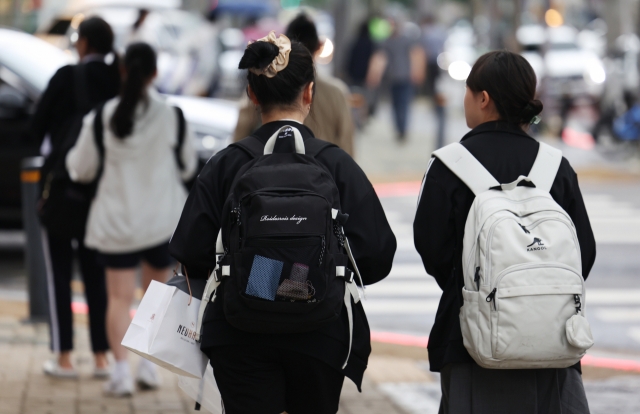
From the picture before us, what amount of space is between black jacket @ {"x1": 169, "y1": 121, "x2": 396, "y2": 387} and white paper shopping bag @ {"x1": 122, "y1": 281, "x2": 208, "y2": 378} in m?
0.16

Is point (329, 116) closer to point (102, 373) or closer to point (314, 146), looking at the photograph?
point (102, 373)

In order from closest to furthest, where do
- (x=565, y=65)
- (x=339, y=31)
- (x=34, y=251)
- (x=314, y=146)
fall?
(x=314, y=146), (x=34, y=251), (x=339, y=31), (x=565, y=65)

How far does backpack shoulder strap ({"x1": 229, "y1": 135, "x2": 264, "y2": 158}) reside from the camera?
3.38 meters

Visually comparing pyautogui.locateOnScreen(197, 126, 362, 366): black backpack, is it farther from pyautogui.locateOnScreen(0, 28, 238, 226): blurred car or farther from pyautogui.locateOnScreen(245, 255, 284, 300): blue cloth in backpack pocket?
pyautogui.locateOnScreen(0, 28, 238, 226): blurred car

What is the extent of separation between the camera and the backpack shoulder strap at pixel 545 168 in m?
3.49

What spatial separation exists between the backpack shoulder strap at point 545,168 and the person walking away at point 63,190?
320 cm

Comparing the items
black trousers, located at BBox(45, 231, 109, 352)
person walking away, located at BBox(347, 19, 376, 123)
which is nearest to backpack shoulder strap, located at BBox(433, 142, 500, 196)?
black trousers, located at BBox(45, 231, 109, 352)

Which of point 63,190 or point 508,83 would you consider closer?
point 508,83

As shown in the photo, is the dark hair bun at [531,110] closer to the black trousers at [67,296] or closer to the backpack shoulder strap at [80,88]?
the backpack shoulder strap at [80,88]

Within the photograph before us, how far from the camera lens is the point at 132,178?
5723mm

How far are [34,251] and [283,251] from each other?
5.21m

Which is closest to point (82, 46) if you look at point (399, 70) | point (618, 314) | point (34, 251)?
point (34, 251)

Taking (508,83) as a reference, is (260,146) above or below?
below

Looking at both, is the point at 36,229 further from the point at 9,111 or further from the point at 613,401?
the point at 613,401
